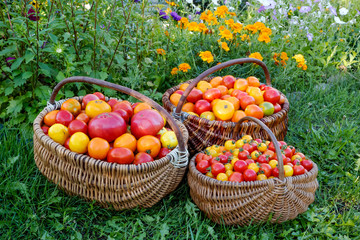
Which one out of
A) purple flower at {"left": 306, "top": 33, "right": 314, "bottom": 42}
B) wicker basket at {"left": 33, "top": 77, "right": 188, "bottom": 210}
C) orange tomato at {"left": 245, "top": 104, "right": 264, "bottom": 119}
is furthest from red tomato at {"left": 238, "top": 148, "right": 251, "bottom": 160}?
purple flower at {"left": 306, "top": 33, "right": 314, "bottom": 42}

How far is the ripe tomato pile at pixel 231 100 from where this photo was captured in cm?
251

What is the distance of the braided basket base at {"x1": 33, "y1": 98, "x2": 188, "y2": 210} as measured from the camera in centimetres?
189

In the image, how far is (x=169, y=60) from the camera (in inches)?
138

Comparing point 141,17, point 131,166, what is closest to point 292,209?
point 131,166

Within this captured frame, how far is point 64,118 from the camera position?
216 cm

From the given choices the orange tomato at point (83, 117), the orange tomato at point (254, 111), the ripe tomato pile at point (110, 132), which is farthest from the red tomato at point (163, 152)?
the orange tomato at point (254, 111)

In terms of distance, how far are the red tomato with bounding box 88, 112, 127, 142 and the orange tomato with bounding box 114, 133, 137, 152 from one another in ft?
0.14

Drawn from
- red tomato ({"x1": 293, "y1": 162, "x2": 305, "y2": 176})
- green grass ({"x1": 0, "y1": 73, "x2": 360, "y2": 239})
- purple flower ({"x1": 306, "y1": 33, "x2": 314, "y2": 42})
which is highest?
purple flower ({"x1": 306, "y1": 33, "x2": 314, "y2": 42})

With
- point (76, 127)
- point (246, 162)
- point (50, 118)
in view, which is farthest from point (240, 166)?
point (50, 118)

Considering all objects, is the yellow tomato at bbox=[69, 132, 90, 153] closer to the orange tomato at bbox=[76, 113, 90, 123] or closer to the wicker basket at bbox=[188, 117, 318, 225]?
the orange tomato at bbox=[76, 113, 90, 123]

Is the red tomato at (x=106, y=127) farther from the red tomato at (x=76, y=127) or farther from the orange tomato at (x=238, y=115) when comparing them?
the orange tomato at (x=238, y=115)

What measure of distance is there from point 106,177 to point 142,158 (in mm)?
234

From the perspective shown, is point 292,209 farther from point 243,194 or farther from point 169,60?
point 169,60

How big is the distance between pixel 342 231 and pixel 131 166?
4.49ft
